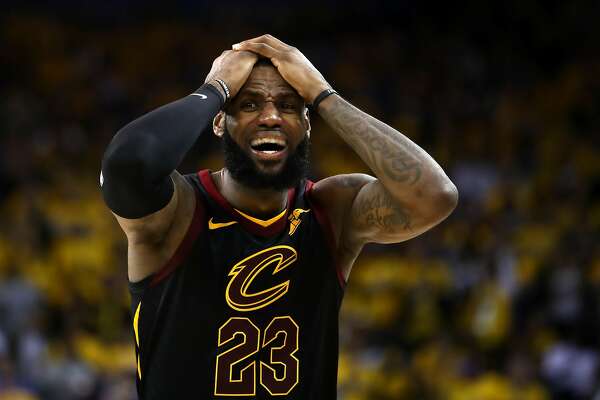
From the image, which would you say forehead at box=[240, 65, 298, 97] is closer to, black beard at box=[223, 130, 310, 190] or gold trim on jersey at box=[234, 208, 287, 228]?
black beard at box=[223, 130, 310, 190]

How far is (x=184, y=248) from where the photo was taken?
3.09 m

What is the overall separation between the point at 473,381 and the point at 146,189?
5.38 meters

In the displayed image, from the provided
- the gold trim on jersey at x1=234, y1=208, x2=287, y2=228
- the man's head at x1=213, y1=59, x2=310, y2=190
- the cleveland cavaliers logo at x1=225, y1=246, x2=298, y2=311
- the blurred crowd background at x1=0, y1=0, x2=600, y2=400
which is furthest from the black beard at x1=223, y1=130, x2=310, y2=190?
the blurred crowd background at x1=0, y1=0, x2=600, y2=400

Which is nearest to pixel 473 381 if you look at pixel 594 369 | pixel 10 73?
pixel 594 369

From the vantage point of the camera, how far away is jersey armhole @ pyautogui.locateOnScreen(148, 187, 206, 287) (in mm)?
3059

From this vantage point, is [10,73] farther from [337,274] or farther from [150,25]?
[337,274]

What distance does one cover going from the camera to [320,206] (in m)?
3.40

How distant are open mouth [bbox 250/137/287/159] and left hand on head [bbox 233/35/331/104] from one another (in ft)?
0.62

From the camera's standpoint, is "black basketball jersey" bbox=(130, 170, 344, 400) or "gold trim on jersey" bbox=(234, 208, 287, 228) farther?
"gold trim on jersey" bbox=(234, 208, 287, 228)

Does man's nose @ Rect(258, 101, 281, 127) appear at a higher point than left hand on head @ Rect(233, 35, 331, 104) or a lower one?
lower

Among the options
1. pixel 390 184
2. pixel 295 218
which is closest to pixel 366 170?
pixel 295 218

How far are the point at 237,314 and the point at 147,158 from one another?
0.65m

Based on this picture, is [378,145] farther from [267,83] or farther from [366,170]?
[366,170]

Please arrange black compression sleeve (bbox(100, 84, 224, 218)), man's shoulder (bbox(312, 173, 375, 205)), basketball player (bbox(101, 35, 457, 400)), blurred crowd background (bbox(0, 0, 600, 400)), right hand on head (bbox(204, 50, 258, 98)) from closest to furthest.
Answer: black compression sleeve (bbox(100, 84, 224, 218)) → basketball player (bbox(101, 35, 457, 400)) → right hand on head (bbox(204, 50, 258, 98)) → man's shoulder (bbox(312, 173, 375, 205)) → blurred crowd background (bbox(0, 0, 600, 400))
